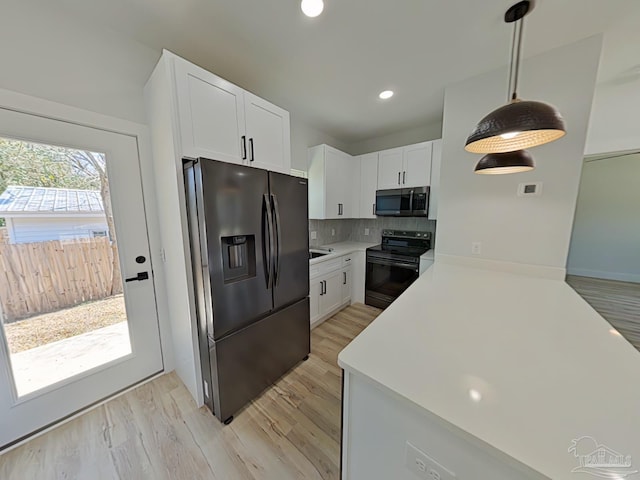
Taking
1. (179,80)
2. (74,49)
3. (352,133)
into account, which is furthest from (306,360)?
(352,133)

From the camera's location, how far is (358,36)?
1.54 meters

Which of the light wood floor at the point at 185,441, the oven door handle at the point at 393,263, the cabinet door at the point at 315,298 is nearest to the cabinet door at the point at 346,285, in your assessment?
the oven door handle at the point at 393,263

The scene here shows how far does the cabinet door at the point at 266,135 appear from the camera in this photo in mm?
1770

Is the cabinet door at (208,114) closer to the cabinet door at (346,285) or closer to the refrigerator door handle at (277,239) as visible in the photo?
the refrigerator door handle at (277,239)

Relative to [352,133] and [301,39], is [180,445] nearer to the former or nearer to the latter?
[301,39]

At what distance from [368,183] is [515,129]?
2.58m

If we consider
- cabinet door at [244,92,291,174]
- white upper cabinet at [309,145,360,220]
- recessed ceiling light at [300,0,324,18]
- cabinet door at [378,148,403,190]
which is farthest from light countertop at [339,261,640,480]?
cabinet door at [378,148,403,190]

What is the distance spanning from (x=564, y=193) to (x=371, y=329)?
A: 1954mm

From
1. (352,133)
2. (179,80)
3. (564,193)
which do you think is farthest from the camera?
(352,133)

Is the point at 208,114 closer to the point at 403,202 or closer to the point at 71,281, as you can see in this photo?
the point at 71,281

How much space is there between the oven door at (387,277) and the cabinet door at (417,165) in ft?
3.35

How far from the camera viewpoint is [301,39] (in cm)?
157

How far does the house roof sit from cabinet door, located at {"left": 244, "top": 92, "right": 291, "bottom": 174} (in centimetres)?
112

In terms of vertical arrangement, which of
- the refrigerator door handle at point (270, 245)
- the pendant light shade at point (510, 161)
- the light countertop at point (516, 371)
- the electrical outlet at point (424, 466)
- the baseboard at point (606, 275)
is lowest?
the baseboard at point (606, 275)
